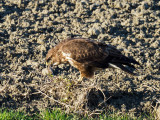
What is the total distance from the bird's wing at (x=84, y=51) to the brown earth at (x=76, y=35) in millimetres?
410

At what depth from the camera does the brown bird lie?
5812mm

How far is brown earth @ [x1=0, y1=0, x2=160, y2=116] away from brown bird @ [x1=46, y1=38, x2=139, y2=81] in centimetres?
28

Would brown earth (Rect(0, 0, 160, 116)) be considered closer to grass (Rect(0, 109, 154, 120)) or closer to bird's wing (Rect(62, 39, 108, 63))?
grass (Rect(0, 109, 154, 120))

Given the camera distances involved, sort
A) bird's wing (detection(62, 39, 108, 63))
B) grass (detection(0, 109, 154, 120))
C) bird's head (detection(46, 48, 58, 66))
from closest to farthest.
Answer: grass (detection(0, 109, 154, 120)) → bird's wing (detection(62, 39, 108, 63)) → bird's head (detection(46, 48, 58, 66))

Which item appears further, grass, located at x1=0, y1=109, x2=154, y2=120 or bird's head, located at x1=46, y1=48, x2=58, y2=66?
bird's head, located at x1=46, y1=48, x2=58, y2=66

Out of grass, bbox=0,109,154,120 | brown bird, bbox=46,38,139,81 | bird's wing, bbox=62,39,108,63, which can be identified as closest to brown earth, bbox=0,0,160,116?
grass, bbox=0,109,154,120

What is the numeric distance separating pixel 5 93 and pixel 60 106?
100 cm

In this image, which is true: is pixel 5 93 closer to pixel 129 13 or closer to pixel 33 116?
pixel 33 116

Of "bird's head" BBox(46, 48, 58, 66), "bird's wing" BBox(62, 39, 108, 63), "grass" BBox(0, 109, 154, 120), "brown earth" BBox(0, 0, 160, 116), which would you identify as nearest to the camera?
"grass" BBox(0, 109, 154, 120)

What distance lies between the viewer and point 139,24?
792cm

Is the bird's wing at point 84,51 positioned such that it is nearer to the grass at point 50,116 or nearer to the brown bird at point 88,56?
the brown bird at point 88,56

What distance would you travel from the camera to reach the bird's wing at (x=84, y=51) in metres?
5.80

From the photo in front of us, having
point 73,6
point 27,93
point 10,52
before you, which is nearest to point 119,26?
point 73,6

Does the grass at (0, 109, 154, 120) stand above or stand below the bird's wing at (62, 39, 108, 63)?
below
